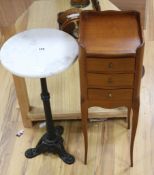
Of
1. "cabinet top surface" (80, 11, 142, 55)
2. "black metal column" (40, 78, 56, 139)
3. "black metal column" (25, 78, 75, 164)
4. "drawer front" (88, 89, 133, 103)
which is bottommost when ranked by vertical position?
"black metal column" (25, 78, 75, 164)

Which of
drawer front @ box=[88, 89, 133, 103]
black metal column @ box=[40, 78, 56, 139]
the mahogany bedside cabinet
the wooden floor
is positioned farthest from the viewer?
the wooden floor

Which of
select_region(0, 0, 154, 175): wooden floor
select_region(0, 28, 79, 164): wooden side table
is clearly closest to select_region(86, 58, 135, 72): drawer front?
select_region(0, 28, 79, 164): wooden side table

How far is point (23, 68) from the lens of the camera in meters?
1.46

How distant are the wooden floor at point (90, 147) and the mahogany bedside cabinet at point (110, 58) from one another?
16.0 inches

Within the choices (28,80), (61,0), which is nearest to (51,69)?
(28,80)

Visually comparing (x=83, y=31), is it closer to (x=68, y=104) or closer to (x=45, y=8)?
(x=68, y=104)

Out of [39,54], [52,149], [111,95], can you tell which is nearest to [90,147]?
[52,149]

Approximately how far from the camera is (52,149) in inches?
73.9

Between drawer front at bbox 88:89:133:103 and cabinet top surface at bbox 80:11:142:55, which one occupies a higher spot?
cabinet top surface at bbox 80:11:142:55

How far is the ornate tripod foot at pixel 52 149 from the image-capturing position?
6.12 feet

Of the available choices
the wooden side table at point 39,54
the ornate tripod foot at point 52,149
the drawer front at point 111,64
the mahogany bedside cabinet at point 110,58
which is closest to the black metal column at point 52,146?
the ornate tripod foot at point 52,149

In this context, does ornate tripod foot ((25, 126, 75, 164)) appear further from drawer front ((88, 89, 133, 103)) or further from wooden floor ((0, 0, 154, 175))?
drawer front ((88, 89, 133, 103))

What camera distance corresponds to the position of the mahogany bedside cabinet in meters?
1.36

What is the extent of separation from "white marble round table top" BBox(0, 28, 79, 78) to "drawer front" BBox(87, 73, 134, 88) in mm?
120
